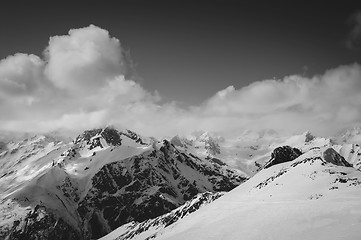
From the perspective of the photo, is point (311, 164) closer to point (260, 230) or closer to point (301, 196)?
point (301, 196)

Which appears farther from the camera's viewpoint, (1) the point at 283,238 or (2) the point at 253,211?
(2) the point at 253,211

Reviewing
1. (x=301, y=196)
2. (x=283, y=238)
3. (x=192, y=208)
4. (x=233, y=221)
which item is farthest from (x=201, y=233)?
(x=192, y=208)


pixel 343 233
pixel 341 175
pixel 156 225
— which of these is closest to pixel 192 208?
pixel 156 225

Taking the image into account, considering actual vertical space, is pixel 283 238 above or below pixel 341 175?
below

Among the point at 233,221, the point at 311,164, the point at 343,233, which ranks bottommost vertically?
the point at 343,233

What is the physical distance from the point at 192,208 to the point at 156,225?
21.7m

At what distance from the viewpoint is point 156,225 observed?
598 ft

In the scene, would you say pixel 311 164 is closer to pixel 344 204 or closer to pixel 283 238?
pixel 344 204

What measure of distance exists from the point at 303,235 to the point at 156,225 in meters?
146

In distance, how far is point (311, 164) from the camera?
10912 centimetres

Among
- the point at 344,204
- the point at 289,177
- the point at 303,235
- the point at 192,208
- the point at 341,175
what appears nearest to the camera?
the point at 303,235

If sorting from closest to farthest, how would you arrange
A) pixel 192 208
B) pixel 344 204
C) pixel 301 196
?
pixel 344 204, pixel 301 196, pixel 192 208

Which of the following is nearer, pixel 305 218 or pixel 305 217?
pixel 305 218

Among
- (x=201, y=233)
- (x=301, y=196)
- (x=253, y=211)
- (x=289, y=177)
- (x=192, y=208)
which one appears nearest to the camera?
(x=201, y=233)
